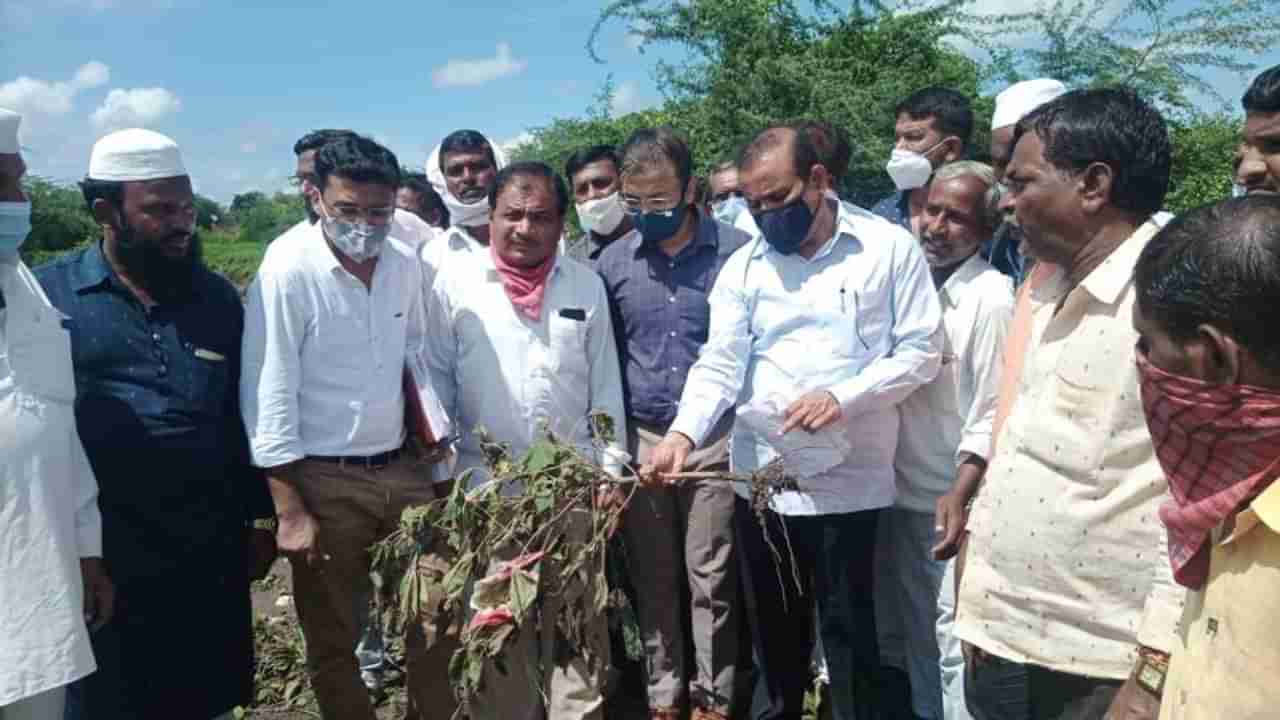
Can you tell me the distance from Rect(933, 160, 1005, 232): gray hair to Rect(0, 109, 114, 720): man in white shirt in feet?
10.1

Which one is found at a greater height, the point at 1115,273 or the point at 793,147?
the point at 793,147

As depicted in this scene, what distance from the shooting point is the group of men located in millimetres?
2102

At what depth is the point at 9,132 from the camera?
2834 millimetres

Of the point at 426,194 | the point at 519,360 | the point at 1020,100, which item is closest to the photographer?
the point at 519,360

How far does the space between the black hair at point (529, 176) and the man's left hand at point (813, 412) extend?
132cm

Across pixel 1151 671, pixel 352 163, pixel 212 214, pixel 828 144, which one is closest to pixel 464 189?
pixel 352 163

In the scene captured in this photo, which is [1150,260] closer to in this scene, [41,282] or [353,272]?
[353,272]

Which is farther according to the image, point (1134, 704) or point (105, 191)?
point (105, 191)

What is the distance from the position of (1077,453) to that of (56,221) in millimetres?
20983

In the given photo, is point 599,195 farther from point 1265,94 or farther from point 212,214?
point 212,214

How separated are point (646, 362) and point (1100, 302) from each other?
2.20 meters

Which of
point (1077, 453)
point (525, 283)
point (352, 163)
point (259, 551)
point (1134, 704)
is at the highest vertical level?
point (352, 163)

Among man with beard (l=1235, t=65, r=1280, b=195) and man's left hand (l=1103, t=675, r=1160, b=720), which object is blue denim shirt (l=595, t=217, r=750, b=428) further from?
man's left hand (l=1103, t=675, r=1160, b=720)

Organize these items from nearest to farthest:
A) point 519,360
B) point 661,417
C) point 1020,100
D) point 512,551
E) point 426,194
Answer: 1. point 512,551
2. point 519,360
3. point 661,417
4. point 1020,100
5. point 426,194
